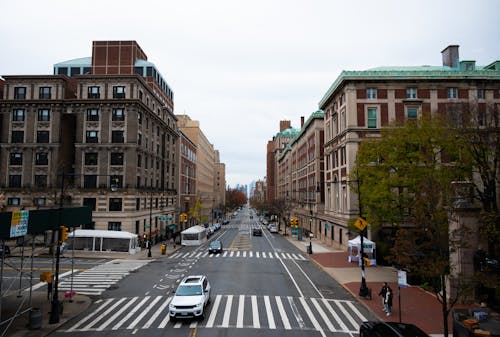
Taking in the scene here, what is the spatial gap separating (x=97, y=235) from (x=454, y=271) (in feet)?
128

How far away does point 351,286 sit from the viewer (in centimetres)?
2653

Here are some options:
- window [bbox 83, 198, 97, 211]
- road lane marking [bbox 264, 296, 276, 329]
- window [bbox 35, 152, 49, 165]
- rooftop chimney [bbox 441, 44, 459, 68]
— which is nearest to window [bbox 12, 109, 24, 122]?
window [bbox 35, 152, 49, 165]

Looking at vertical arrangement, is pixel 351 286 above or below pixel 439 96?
below

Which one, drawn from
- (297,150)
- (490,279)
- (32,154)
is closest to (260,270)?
(490,279)

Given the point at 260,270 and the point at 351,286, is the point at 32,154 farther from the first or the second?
the point at 351,286

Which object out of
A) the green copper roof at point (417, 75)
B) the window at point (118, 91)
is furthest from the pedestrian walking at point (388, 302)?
the window at point (118, 91)

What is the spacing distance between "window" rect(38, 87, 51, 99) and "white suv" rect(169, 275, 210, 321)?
43.5 m

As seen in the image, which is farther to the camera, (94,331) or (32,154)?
(32,154)

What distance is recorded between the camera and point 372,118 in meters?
43.0

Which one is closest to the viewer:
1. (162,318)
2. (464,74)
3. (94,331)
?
(94,331)

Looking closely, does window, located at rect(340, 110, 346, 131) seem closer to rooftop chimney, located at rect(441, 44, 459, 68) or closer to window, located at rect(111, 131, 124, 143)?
rooftop chimney, located at rect(441, 44, 459, 68)

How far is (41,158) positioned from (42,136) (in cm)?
320

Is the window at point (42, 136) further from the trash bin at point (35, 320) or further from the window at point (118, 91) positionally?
the trash bin at point (35, 320)

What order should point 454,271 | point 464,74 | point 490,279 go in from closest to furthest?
point 490,279 → point 454,271 → point 464,74
